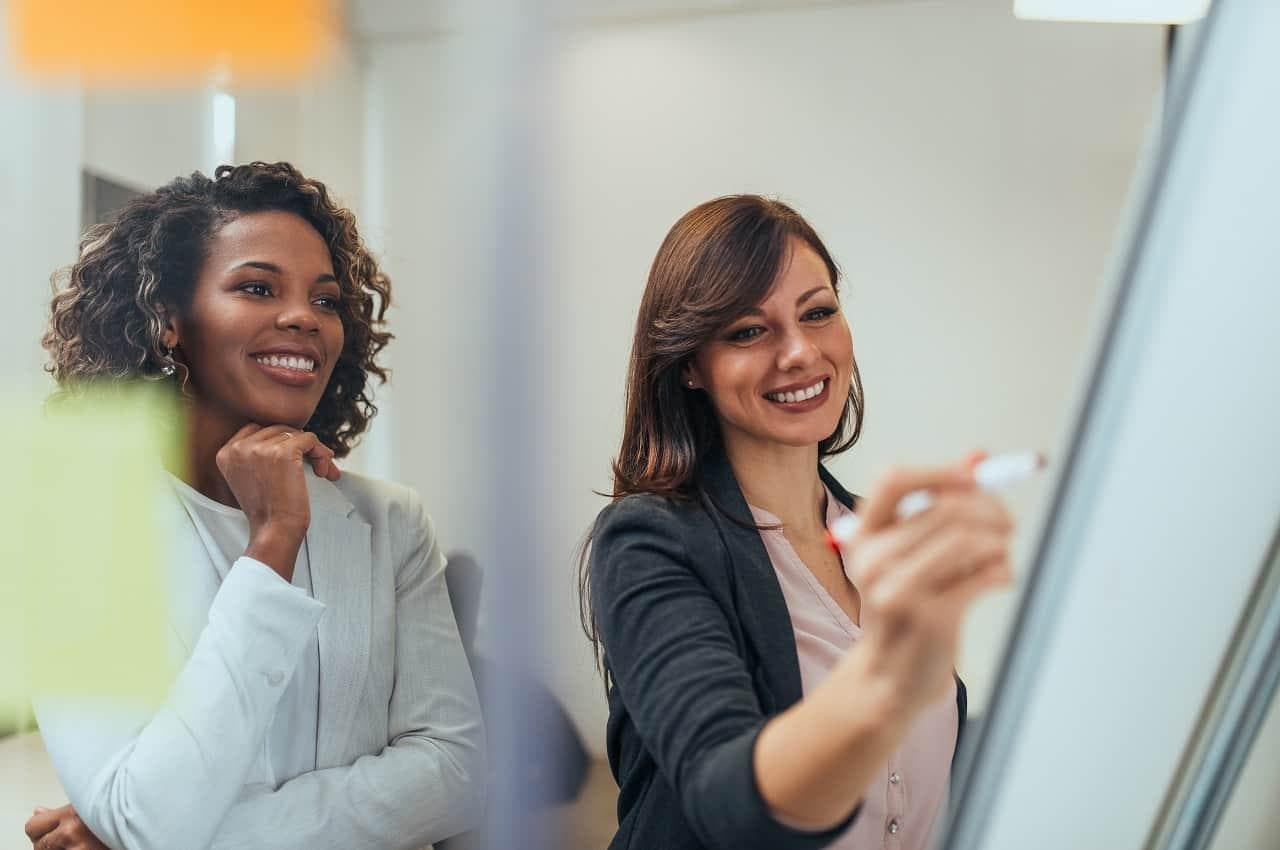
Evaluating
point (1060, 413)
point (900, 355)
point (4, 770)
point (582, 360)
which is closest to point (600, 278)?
point (582, 360)

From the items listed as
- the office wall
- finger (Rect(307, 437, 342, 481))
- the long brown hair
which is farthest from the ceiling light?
finger (Rect(307, 437, 342, 481))

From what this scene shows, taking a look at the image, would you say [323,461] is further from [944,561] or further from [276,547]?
[944,561]

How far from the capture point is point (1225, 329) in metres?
0.69

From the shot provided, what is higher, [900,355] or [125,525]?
[900,355]

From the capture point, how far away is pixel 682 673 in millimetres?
627

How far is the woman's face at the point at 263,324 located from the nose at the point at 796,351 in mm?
313

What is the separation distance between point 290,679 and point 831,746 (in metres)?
0.42

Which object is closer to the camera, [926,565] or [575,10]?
[926,565]

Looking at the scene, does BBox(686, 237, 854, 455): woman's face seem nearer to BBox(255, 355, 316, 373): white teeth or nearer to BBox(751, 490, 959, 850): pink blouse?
BBox(751, 490, 959, 850): pink blouse

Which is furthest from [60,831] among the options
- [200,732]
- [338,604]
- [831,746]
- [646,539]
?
[831,746]

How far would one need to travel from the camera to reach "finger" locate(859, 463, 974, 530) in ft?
1.62

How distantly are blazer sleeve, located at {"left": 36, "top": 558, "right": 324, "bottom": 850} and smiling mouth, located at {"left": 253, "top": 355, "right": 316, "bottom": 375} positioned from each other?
0.14m

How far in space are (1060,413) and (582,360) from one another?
32 centimetres

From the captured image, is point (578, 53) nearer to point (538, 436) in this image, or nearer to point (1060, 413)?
point (538, 436)
